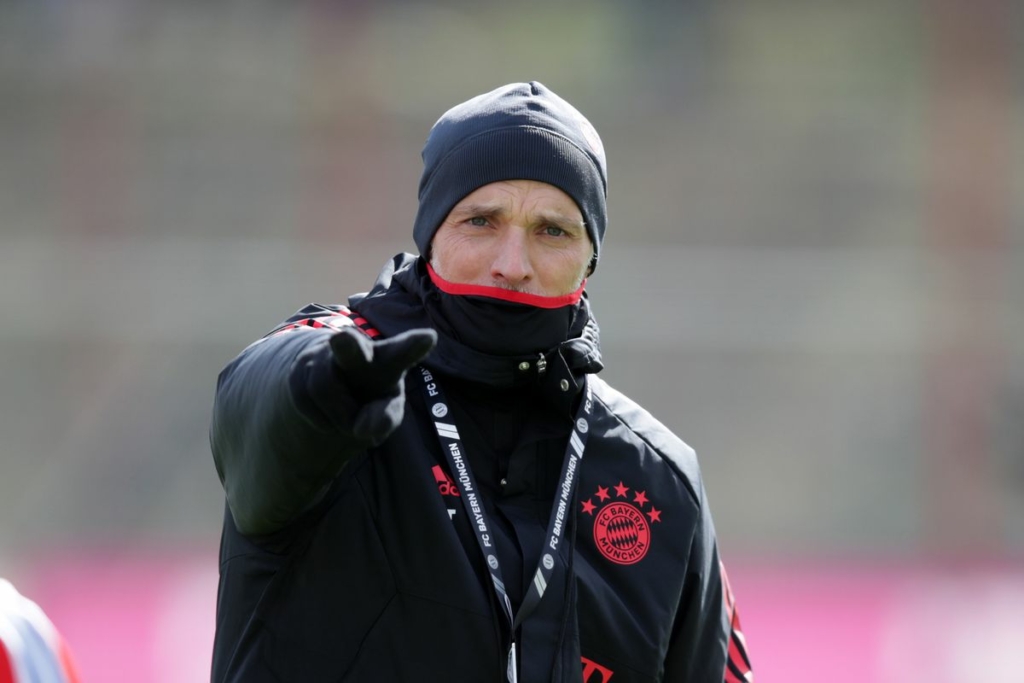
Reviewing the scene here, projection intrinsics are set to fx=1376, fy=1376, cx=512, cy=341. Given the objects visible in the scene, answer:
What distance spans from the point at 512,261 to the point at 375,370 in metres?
0.55

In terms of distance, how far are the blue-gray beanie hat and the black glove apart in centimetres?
56

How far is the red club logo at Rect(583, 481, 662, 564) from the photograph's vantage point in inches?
75.4

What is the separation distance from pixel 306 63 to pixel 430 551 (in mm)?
8274

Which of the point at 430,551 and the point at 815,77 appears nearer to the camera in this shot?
the point at 430,551

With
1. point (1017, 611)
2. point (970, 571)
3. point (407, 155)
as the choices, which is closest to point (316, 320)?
point (1017, 611)

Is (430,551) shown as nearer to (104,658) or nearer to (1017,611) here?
(104,658)

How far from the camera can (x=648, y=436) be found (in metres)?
2.03

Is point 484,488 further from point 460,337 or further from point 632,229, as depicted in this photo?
point 632,229

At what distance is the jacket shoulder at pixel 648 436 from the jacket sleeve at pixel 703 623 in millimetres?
36

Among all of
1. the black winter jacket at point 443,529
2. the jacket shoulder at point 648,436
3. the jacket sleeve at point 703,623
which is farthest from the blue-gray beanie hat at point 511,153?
the jacket sleeve at point 703,623

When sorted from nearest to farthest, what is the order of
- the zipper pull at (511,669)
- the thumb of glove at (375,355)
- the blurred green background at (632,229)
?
the thumb of glove at (375,355)
the zipper pull at (511,669)
the blurred green background at (632,229)

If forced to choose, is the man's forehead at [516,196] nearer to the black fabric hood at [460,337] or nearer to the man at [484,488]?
the man at [484,488]

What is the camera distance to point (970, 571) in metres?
7.86

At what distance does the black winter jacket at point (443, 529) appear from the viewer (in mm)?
1604
